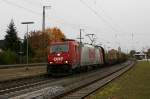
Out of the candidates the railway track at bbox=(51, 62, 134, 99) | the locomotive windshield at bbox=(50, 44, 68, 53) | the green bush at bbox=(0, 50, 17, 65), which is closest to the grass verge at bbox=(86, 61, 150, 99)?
the railway track at bbox=(51, 62, 134, 99)

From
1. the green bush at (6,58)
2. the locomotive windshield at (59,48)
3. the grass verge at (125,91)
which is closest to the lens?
the grass verge at (125,91)

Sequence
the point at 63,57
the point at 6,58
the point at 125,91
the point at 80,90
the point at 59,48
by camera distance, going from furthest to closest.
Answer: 1. the point at 6,58
2. the point at 59,48
3. the point at 63,57
4. the point at 80,90
5. the point at 125,91

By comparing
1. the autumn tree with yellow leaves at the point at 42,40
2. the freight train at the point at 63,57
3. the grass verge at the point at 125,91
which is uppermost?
the autumn tree with yellow leaves at the point at 42,40

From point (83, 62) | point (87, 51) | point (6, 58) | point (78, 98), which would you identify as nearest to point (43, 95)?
point (78, 98)

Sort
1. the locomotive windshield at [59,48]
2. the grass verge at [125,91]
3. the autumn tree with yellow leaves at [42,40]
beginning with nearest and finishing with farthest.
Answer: the grass verge at [125,91]
the locomotive windshield at [59,48]
the autumn tree with yellow leaves at [42,40]

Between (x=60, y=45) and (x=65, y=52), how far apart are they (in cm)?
93

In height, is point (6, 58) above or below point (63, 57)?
above

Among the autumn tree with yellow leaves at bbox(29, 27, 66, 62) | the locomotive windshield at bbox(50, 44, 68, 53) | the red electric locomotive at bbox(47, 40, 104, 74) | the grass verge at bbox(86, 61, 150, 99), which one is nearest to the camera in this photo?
the grass verge at bbox(86, 61, 150, 99)

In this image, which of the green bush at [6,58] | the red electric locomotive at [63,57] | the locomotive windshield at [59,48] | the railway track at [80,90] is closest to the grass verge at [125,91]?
the railway track at [80,90]

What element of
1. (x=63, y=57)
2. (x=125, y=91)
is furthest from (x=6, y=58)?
(x=125, y=91)

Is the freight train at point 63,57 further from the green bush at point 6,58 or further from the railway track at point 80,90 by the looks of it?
the green bush at point 6,58

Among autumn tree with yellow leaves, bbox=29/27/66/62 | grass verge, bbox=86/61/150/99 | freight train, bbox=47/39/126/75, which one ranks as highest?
autumn tree with yellow leaves, bbox=29/27/66/62

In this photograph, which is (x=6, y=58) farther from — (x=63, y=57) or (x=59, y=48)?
(x=63, y=57)

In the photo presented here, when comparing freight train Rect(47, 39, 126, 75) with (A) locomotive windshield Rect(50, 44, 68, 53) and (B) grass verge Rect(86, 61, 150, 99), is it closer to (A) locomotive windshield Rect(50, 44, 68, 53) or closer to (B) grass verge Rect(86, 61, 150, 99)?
(A) locomotive windshield Rect(50, 44, 68, 53)
